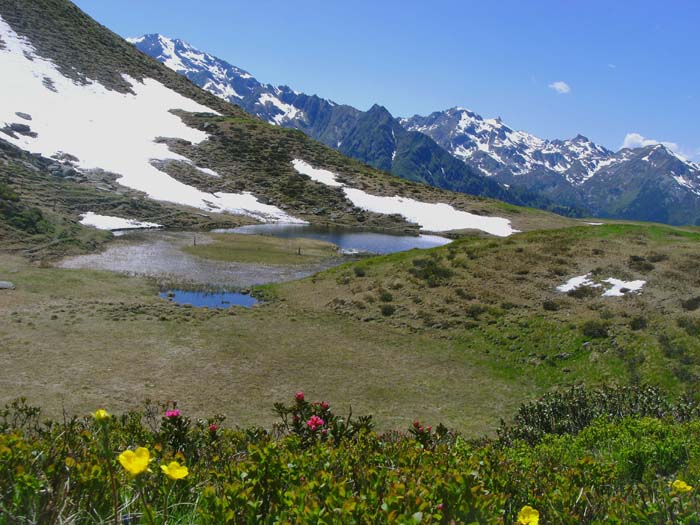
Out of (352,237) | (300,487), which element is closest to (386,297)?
(300,487)

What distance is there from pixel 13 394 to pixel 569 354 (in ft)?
67.2

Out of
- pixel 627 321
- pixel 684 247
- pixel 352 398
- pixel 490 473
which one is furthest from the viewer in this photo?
pixel 684 247

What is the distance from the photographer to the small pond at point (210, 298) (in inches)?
1124

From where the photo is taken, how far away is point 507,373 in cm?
1931

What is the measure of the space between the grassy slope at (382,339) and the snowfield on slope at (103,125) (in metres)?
49.7

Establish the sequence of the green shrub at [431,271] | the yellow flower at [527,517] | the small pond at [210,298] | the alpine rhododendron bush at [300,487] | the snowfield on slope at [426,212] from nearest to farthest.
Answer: the yellow flower at [527,517] < the alpine rhododendron bush at [300,487] < the small pond at [210,298] < the green shrub at [431,271] < the snowfield on slope at [426,212]

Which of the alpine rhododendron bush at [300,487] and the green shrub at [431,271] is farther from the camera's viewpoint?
the green shrub at [431,271]

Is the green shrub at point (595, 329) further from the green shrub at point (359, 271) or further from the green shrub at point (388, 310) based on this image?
the green shrub at point (359, 271)

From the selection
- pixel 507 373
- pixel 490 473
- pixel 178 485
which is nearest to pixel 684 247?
pixel 507 373

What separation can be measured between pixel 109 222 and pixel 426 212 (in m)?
53.2

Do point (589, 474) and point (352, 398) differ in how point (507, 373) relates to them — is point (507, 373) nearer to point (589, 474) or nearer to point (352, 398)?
point (352, 398)

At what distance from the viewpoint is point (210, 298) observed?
98.8 ft

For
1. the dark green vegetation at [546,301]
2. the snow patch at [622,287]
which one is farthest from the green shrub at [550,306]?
the snow patch at [622,287]

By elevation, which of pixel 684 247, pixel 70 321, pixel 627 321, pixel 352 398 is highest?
pixel 684 247
